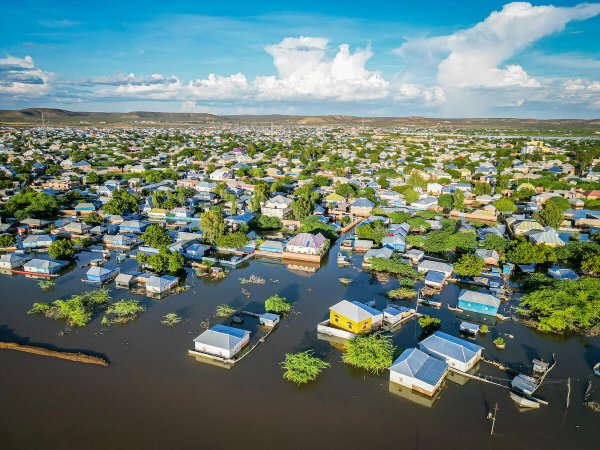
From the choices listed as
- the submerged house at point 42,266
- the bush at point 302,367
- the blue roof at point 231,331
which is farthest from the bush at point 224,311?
the submerged house at point 42,266

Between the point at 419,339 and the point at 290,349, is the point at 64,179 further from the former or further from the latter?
the point at 419,339

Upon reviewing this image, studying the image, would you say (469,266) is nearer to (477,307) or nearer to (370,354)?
(477,307)

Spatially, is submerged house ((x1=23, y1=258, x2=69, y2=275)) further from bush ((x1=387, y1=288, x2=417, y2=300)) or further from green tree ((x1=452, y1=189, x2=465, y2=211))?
green tree ((x1=452, y1=189, x2=465, y2=211))

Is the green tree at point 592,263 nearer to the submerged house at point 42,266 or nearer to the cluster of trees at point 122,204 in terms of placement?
the submerged house at point 42,266

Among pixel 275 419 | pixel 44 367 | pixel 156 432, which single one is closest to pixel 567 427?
pixel 275 419

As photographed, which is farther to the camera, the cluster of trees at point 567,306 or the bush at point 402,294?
the bush at point 402,294

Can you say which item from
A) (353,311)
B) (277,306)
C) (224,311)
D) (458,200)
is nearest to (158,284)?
(224,311)
